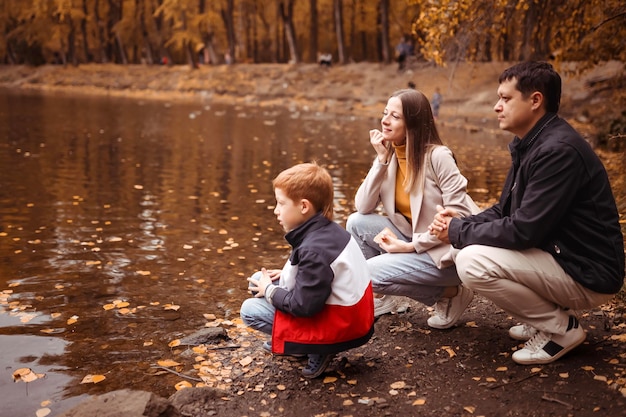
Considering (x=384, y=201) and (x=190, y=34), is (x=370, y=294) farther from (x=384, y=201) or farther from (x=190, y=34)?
(x=190, y=34)

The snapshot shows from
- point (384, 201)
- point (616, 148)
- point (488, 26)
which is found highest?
point (488, 26)

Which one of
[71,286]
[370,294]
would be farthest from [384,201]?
[71,286]

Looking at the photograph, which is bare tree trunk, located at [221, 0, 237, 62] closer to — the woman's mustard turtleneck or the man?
the woman's mustard turtleneck

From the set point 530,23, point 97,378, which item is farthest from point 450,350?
point 530,23

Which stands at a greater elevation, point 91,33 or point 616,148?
point 91,33

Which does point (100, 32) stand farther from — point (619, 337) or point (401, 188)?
point (619, 337)

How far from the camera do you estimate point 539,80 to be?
12.9 ft

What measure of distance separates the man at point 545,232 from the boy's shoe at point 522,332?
337 millimetres

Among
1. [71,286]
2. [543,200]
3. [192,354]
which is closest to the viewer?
[543,200]

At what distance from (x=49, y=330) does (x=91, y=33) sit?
177ft

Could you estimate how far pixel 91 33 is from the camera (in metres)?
54.8

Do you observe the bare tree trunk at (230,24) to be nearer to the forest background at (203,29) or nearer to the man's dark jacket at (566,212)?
the forest background at (203,29)

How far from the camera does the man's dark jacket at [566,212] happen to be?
3.78 metres

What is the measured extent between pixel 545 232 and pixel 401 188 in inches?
51.6
